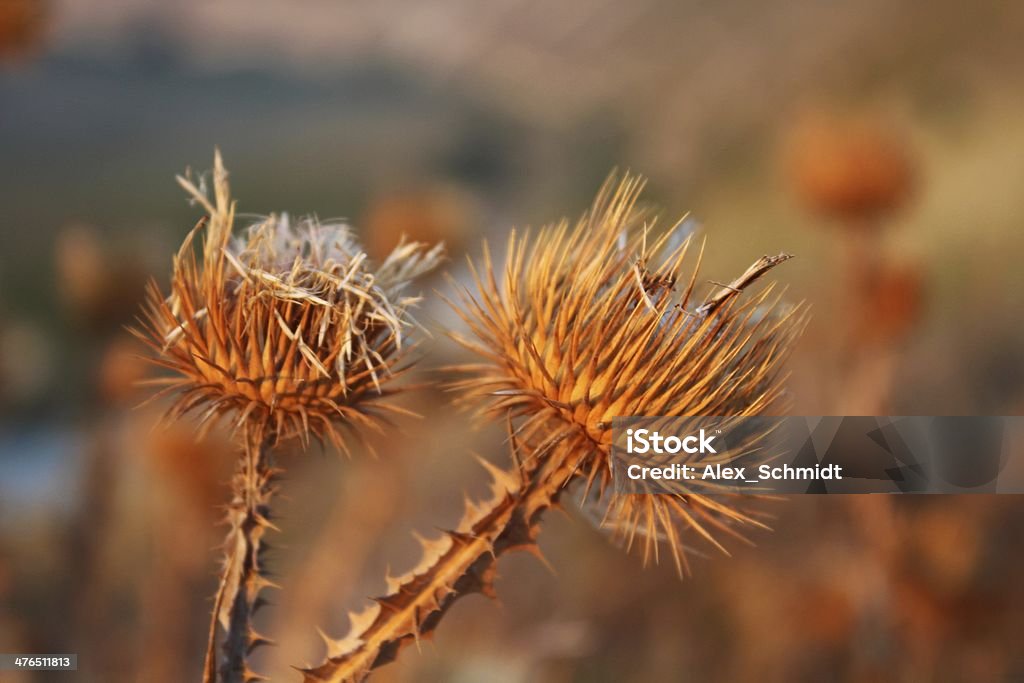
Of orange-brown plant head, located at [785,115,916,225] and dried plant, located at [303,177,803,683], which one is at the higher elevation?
orange-brown plant head, located at [785,115,916,225]

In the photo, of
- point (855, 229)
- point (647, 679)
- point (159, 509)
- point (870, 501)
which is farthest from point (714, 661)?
point (159, 509)

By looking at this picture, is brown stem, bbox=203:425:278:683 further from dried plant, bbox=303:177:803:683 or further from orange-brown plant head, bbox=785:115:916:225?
orange-brown plant head, bbox=785:115:916:225

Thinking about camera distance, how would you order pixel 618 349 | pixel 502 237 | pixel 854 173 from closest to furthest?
pixel 618 349 < pixel 854 173 < pixel 502 237

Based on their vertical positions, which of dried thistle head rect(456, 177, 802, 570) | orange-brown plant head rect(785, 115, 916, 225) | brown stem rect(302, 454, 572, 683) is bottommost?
brown stem rect(302, 454, 572, 683)

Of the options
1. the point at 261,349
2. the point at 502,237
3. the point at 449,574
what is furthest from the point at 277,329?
the point at 502,237

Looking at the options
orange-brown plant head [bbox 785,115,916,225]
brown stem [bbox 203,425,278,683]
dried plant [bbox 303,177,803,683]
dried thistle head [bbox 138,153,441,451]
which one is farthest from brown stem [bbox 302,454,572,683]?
orange-brown plant head [bbox 785,115,916,225]

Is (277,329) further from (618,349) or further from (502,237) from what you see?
(502,237)

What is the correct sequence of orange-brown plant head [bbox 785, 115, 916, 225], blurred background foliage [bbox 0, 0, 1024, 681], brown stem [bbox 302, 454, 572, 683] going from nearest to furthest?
brown stem [bbox 302, 454, 572, 683] < blurred background foliage [bbox 0, 0, 1024, 681] < orange-brown plant head [bbox 785, 115, 916, 225]

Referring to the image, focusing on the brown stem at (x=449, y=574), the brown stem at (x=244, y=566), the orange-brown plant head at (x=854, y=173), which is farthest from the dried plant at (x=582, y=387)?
the orange-brown plant head at (x=854, y=173)
